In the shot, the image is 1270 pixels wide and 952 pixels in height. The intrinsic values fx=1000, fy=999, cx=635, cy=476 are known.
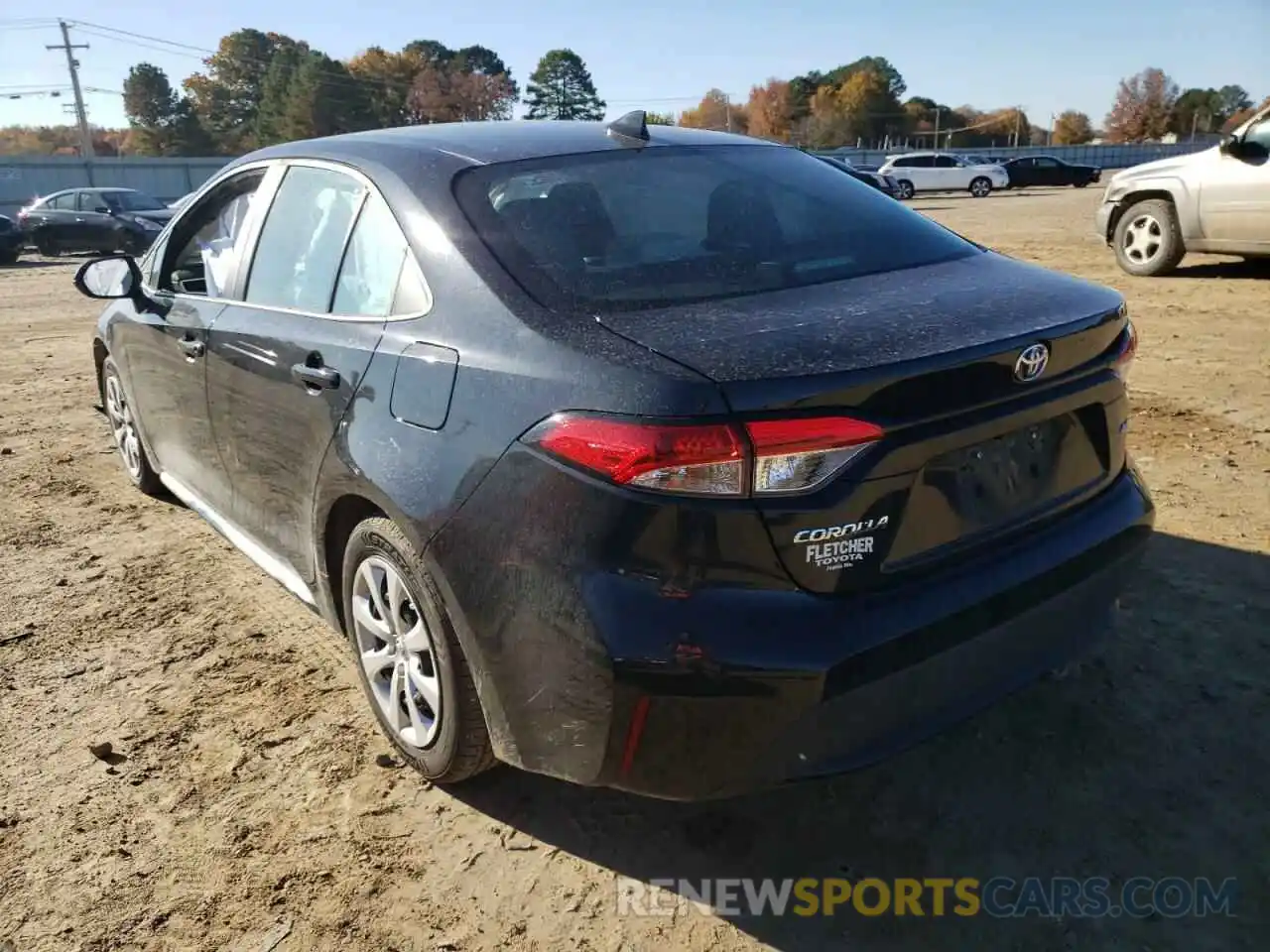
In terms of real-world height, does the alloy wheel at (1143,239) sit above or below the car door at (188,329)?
below

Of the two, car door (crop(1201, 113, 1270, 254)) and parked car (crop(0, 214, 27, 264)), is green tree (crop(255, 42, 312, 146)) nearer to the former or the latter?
parked car (crop(0, 214, 27, 264))

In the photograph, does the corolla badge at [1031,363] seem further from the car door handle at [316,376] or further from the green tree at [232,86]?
the green tree at [232,86]

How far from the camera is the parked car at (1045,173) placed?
1545 inches

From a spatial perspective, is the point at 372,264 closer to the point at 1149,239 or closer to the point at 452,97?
the point at 1149,239

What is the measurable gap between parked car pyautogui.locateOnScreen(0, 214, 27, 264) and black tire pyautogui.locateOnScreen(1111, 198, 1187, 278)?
22069 mm

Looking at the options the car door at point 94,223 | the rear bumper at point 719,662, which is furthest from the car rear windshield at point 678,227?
Answer: the car door at point 94,223

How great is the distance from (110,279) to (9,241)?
21.4 meters

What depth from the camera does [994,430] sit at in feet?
7.13

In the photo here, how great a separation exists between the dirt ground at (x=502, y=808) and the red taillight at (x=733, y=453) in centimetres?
102

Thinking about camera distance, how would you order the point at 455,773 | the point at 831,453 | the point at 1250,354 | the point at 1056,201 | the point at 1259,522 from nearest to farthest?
the point at 831,453, the point at 455,773, the point at 1259,522, the point at 1250,354, the point at 1056,201

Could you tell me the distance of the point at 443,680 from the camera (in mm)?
2455

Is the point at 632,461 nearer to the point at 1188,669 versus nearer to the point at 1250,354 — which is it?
the point at 1188,669

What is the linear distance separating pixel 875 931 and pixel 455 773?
1.09 metres

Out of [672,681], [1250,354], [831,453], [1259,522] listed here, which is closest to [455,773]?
[672,681]
